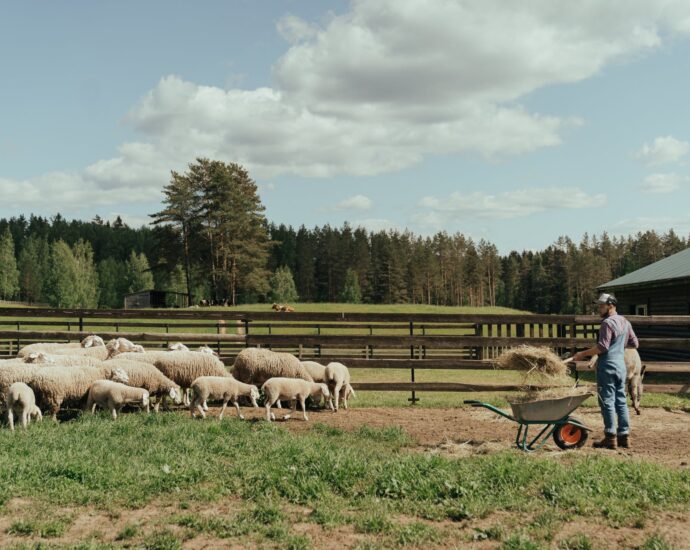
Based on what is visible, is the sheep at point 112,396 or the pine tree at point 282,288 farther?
the pine tree at point 282,288

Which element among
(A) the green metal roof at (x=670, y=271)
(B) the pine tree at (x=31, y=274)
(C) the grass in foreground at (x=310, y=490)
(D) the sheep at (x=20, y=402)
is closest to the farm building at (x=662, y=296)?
(A) the green metal roof at (x=670, y=271)

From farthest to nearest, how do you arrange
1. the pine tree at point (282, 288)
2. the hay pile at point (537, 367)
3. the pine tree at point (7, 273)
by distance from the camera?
the pine tree at point (7, 273) → the pine tree at point (282, 288) → the hay pile at point (537, 367)

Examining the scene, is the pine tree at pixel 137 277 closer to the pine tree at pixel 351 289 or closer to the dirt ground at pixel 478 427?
the pine tree at pixel 351 289

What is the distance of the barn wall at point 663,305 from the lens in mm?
22109

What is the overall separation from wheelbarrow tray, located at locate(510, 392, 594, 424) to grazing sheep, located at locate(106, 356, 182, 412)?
6261 mm

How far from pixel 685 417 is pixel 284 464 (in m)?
8.17

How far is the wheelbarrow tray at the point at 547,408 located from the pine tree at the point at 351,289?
89719 millimetres

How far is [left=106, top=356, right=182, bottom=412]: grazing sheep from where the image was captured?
1063 centimetres

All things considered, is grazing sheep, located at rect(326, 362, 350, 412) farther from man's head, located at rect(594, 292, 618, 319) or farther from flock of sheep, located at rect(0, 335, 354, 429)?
man's head, located at rect(594, 292, 618, 319)

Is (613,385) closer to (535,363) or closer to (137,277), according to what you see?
(535,363)

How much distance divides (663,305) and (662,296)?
42cm

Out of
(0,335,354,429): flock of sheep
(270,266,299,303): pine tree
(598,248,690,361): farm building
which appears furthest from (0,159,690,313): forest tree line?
(0,335,354,429): flock of sheep

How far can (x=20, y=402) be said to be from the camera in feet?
29.2

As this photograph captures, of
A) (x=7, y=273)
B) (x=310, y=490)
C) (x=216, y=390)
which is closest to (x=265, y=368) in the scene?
(x=216, y=390)
